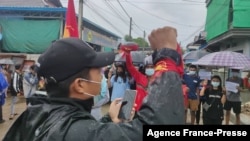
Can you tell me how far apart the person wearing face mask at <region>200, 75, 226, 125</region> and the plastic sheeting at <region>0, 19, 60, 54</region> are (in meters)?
13.2

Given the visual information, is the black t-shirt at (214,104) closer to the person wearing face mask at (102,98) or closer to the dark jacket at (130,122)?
the person wearing face mask at (102,98)

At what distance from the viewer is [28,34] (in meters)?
19.2

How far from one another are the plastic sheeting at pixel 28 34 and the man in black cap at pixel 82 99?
58.4 ft

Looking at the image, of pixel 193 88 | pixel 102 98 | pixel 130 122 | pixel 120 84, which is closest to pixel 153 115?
pixel 130 122

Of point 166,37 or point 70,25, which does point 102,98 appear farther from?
point 166,37

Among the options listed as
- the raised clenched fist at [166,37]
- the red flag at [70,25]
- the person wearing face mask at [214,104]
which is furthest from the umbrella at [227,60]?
the raised clenched fist at [166,37]

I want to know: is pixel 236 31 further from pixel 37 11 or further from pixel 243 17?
pixel 37 11

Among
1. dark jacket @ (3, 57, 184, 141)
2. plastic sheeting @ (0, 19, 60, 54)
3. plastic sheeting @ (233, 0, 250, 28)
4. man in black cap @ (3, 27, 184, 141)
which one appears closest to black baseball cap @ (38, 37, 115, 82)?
man in black cap @ (3, 27, 184, 141)

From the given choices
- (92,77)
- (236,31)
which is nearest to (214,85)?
(92,77)

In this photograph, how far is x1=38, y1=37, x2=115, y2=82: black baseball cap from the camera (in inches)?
→ 56.3

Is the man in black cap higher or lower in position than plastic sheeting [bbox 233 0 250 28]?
lower

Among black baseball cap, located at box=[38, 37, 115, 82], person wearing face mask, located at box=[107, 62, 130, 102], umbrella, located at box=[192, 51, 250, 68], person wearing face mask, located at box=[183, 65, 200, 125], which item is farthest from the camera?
person wearing face mask, located at box=[183, 65, 200, 125]

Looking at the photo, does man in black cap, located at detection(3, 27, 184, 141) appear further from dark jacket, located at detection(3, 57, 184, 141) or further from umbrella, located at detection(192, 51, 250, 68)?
umbrella, located at detection(192, 51, 250, 68)

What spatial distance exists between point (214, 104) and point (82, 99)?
18.8 ft
